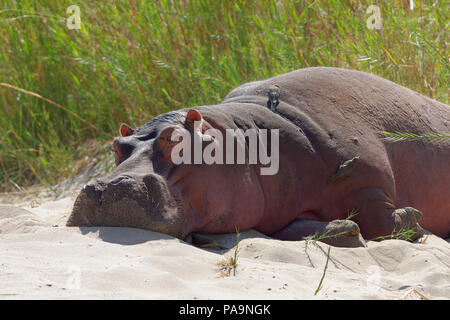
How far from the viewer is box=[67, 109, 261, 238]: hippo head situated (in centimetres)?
346

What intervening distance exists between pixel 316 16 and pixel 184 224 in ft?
10.3

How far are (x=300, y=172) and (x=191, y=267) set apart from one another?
4.27 feet

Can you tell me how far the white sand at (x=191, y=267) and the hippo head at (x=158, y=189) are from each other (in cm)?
8

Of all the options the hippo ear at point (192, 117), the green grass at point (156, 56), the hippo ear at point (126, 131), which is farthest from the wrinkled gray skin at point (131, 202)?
the green grass at point (156, 56)

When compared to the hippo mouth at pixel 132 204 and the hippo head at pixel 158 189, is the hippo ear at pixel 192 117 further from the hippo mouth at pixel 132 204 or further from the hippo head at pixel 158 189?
the hippo mouth at pixel 132 204

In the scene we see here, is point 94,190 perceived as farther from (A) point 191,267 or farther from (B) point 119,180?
(A) point 191,267

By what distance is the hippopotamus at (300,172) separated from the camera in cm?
353

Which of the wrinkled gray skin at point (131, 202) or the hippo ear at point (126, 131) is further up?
the hippo ear at point (126, 131)

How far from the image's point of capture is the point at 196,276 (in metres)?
2.91

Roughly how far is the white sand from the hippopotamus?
134 millimetres

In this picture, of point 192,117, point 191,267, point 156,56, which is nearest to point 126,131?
point 192,117

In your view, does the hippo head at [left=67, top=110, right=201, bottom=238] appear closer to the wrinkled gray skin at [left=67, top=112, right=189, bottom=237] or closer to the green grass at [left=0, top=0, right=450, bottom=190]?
the wrinkled gray skin at [left=67, top=112, right=189, bottom=237]

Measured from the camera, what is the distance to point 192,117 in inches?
151

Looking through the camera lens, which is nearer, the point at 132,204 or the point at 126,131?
the point at 132,204
